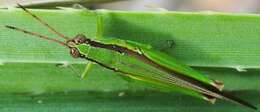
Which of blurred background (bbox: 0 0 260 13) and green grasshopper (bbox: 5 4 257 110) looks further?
blurred background (bbox: 0 0 260 13)

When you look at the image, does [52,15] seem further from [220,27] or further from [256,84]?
[256,84]

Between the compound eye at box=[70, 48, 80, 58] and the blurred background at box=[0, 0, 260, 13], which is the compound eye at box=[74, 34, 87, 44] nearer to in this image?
the compound eye at box=[70, 48, 80, 58]

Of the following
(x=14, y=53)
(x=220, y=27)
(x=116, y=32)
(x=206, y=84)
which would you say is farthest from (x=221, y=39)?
(x=14, y=53)

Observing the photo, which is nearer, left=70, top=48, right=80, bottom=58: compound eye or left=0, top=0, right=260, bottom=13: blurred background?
left=70, top=48, right=80, bottom=58: compound eye

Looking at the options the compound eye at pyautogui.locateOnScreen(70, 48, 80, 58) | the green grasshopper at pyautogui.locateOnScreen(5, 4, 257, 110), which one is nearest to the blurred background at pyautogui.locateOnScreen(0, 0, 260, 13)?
the green grasshopper at pyautogui.locateOnScreen(5, 4, 257, 110)

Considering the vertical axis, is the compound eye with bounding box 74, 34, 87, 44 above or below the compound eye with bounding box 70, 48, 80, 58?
above

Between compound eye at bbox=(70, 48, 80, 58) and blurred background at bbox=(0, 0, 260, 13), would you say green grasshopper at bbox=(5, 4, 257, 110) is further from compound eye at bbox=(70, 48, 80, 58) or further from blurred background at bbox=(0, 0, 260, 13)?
blurred background at bbox=(0, 0, 260, 13)

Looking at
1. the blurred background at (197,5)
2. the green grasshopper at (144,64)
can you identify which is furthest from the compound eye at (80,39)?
the blurred background at (197,5)

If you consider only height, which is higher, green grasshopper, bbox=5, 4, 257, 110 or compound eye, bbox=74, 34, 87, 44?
compound eye, bbox=74, 34, 87, 44

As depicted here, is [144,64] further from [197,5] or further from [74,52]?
[197,5]

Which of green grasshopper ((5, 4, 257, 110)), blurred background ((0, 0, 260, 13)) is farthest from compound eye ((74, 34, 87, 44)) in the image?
blurred background ((0, 0, 260, 13))

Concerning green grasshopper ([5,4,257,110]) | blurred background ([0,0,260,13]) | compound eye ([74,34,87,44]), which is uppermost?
compound eye ([74,34,87,44])
